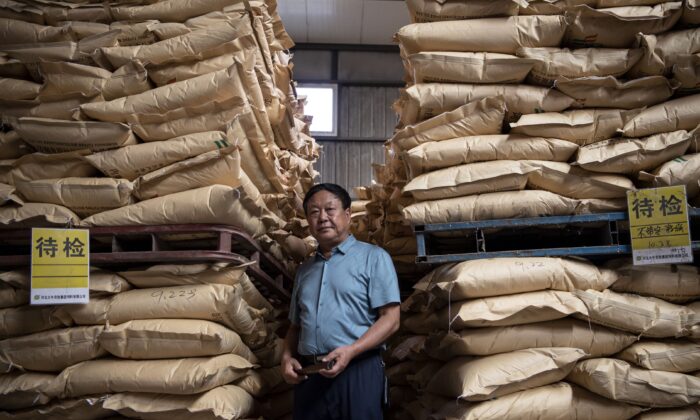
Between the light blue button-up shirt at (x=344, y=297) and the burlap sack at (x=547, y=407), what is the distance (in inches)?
23.9

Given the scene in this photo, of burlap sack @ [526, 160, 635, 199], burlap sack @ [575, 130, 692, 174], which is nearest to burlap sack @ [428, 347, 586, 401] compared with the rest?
burlap sack @ [526, 160, 635, 199]

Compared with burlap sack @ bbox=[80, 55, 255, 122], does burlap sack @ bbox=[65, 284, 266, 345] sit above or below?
below

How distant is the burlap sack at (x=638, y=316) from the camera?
2713 millimetres

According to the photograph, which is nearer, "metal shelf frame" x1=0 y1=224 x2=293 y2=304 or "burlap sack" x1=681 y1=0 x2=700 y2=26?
"metal shelf frame" x1=0 y1=224 x2=293 y2=304

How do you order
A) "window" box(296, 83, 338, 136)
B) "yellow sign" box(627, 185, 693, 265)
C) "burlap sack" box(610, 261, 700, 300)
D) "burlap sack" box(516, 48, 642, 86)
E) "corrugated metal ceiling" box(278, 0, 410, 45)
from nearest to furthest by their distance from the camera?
"yellow sign" box(627, 185, 693, 265), "burlap sack" box(610, 261, 700, 300), "burlap sack" box(516, 48, 642, 86), "corrugated metal ceiling" box(278, 0, 410, 45), "window" box(296, 83, 338, 136)

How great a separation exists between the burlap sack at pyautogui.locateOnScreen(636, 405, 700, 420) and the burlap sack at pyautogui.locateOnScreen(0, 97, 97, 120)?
3127 mm

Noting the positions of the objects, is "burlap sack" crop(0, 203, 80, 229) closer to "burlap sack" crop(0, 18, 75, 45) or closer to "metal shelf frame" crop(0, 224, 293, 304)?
"metal shelf frame" crop(0, 224, 293, 304)

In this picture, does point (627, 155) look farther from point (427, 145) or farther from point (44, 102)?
point (44, 102)

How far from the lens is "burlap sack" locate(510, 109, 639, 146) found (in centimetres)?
299

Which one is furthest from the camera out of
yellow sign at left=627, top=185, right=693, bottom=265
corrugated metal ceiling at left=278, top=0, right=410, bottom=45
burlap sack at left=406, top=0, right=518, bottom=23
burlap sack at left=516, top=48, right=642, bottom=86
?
corrugated metal ceiling at left=278, top=0, right=410, bottom=45

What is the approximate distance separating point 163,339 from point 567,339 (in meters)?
1.86

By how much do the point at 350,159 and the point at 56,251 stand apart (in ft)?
27.1

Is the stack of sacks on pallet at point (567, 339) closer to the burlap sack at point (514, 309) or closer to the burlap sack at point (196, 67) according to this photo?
the burlap sack at point (514, 309)

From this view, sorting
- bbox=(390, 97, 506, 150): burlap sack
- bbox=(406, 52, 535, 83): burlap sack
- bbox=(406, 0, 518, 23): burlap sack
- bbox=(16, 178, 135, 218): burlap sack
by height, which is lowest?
bbox=(16, 178, 135, 218): burlap sack
